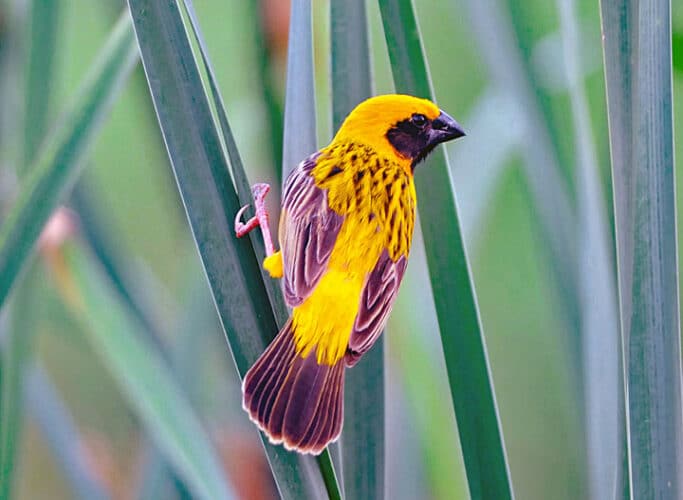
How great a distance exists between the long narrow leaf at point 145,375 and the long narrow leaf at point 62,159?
0.67ft

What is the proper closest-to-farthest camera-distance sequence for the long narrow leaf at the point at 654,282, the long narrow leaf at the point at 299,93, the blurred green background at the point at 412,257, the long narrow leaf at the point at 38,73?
the long narrow leaf at the point at 654,282, the long narrow leaf at the point at 299,93, the long narrow leaf at the point at 38,73, the blurred green background at the point at 412,257

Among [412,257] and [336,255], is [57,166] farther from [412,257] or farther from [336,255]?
[412,257]

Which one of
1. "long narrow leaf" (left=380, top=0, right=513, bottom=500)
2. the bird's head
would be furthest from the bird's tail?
the bird's head

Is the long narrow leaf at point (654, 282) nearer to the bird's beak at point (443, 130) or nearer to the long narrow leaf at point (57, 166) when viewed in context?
the bird's beak at point (443, 130)

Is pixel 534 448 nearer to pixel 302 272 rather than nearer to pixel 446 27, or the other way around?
pixel 446 27

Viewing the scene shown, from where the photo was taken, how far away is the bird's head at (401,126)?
0.84 metres

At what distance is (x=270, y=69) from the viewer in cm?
106

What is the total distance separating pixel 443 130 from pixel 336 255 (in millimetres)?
188

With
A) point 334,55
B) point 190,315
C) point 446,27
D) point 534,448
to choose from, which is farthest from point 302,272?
point 534,448

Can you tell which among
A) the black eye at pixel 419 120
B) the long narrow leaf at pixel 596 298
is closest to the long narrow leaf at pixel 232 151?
the black eye at pixel 419 120

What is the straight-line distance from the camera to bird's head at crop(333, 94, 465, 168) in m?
0.84

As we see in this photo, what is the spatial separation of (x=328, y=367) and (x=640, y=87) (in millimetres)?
363

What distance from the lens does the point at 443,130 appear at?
0.86 m

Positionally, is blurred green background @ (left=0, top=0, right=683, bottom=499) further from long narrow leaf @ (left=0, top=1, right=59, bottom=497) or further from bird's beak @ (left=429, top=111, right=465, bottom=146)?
bird's beak @ (left=429, top=111, right=465, bottom=146)
